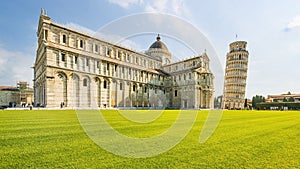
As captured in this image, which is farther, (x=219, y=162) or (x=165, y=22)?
(x=165, y=22)

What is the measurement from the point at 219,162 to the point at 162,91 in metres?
51.4

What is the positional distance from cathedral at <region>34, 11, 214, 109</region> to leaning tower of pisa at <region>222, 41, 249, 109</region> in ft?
102

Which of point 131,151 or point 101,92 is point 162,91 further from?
point 131,151

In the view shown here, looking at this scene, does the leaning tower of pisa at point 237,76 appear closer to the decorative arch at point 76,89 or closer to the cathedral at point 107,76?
the cathedral at point 107,76

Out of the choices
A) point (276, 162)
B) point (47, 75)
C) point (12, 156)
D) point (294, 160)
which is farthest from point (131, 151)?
point (47, 75)

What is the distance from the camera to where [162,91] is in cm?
Answer: 5531

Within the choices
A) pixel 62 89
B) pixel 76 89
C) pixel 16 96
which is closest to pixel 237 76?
pixel 76 89

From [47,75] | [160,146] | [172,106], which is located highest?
[47,75]

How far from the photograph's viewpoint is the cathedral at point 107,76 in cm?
3203

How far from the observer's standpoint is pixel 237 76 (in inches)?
3110

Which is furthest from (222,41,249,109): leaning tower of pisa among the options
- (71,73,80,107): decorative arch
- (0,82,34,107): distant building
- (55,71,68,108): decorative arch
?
(0,82,34,107): distant building

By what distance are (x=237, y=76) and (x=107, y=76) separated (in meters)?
67.3

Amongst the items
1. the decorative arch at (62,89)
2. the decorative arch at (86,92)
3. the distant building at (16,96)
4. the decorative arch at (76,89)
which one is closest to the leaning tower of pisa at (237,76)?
the decorative arch at (86,92)

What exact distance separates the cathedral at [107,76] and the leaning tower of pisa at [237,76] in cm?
3123
